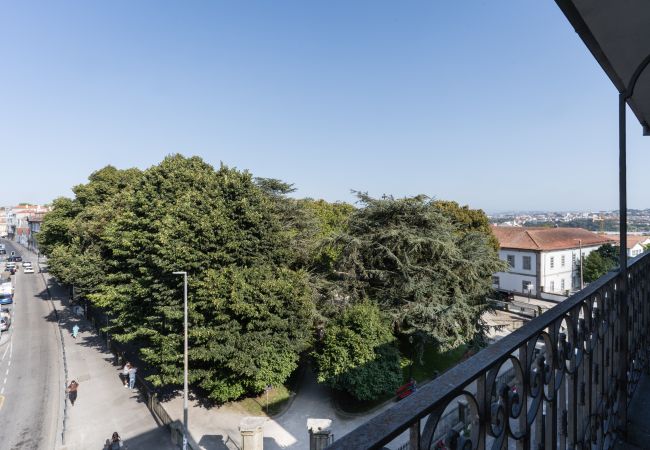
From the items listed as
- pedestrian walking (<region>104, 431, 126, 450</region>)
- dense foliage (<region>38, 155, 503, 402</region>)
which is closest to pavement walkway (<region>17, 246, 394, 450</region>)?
pedestrian walking (<region>104, 431, 126, 450</region>)

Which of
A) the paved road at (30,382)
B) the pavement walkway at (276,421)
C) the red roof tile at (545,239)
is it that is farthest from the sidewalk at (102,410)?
the red roof tile at (545,239)

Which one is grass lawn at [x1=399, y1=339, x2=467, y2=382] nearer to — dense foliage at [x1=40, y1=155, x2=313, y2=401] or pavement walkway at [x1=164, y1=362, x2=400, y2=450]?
pavement walkway at [x1=164, y1=362, x2=400, y2=450]

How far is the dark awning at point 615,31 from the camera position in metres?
1.80

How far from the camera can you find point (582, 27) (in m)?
1.93

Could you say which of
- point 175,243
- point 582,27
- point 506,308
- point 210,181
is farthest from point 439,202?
point 582,27

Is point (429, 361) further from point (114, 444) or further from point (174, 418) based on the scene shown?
point (114, 444)

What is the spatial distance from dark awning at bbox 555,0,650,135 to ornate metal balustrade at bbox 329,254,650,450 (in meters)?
1.32

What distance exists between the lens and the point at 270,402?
1526 cm

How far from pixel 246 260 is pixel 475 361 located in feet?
47.3

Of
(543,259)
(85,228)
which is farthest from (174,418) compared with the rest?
(543,259)

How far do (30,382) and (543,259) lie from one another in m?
33.7

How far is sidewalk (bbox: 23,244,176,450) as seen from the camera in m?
12.8

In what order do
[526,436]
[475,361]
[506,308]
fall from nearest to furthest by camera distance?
[475,361] → [526,436] → [506,308]

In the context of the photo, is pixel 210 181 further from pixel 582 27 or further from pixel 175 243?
pixel 582 27
